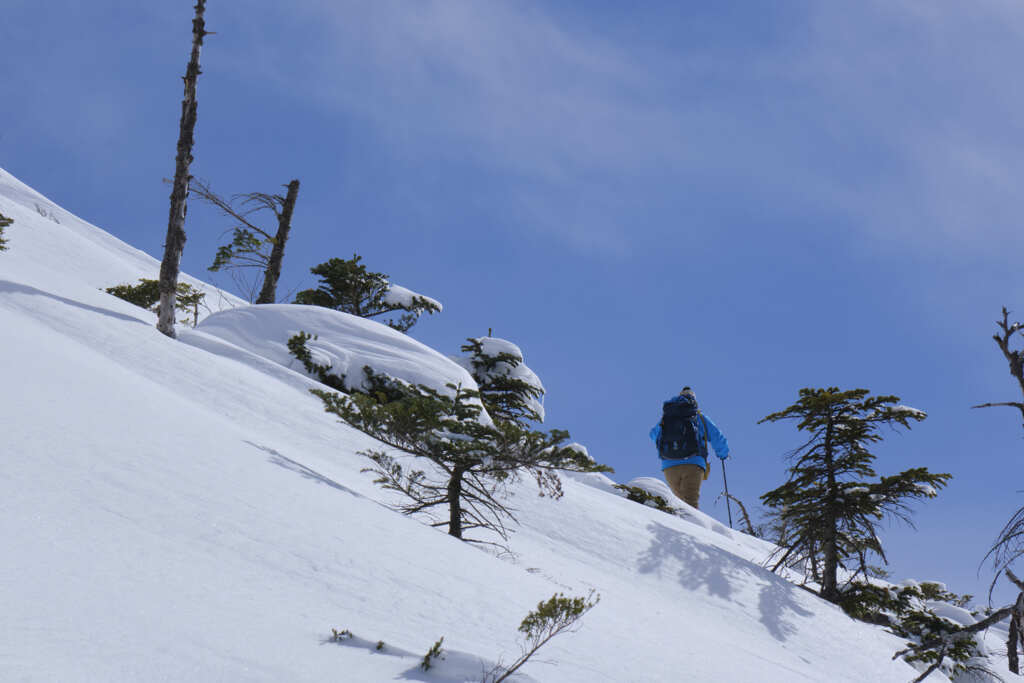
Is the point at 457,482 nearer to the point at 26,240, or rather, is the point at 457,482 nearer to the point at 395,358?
the point at 395,358

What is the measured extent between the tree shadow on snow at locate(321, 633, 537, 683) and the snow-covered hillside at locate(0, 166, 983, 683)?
1 cm

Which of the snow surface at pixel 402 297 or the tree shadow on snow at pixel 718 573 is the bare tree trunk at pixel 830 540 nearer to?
the tree shadow on snow at pixel 718 573

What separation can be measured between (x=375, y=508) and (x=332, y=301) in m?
14.6

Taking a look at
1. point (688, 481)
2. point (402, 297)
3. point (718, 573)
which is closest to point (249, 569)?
point (718, 573)

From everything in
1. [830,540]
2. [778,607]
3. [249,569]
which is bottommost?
[249,569]

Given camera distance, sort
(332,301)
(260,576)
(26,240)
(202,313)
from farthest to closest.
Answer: (202,313), (332,301), (26,240), (260,576)

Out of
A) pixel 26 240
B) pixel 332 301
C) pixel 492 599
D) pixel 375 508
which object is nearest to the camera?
pixel 492 599

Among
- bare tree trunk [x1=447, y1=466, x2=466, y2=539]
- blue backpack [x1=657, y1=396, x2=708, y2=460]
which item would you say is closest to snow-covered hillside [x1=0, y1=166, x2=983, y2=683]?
bare tree trunk [x1=447, y1=466, x2=466, y2=539]

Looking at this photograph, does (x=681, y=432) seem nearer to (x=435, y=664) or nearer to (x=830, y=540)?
(x=830, y=540)

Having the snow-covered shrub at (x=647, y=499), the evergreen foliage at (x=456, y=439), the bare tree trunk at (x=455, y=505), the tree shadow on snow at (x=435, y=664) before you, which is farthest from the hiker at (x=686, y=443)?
the tree shadow on snow at (x=435, y=664)

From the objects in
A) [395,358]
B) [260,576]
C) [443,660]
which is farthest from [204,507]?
[395,358]

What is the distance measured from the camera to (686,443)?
1266 cm

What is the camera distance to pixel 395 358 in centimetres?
1163

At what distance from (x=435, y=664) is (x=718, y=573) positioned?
7.09 m
